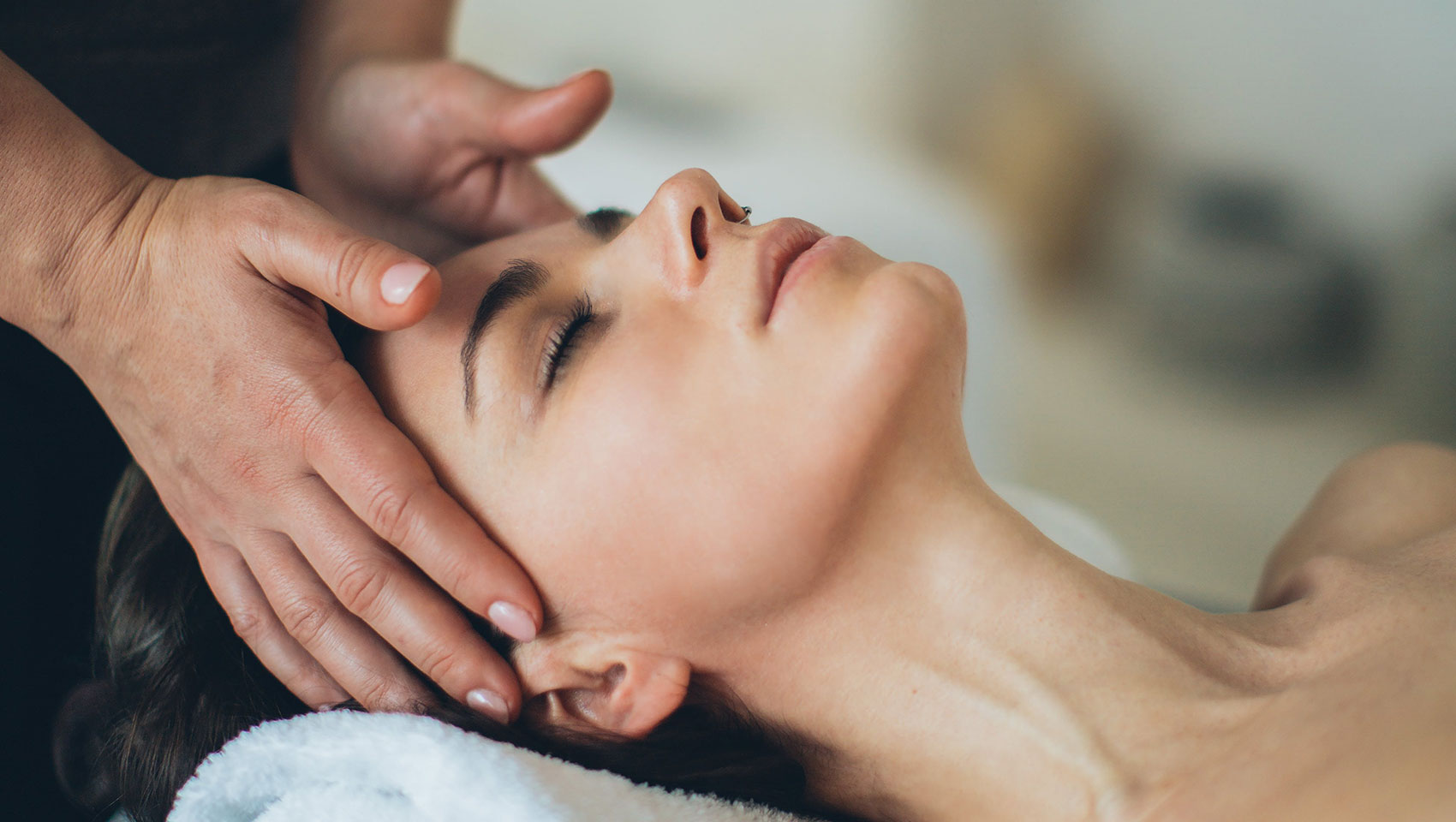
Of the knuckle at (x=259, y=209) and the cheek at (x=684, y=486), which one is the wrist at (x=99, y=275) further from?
the cheek at (x=684, y=486)

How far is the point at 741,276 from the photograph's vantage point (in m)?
0.81

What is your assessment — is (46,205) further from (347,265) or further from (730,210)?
(730,210)

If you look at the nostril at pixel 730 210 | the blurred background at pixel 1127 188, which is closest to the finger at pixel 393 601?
the nostril at pixel 730 210

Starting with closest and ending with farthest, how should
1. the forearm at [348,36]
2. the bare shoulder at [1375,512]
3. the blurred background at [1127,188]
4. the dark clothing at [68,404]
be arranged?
1. the dark clothing at [68,404]
2. the bare shoulder at [1375,512]
3. the forearm at [348,36]
4. the blurred background at [1127,188]

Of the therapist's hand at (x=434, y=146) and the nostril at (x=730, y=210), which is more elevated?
the nostril at (x=730, y=210)

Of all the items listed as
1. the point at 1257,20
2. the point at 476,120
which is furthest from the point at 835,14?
the point at 476,120

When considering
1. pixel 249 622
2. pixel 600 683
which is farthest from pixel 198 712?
pixel 600 683

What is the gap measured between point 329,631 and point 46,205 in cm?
46

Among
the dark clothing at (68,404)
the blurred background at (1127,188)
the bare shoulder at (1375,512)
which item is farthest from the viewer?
the blurred background at (1127,188)

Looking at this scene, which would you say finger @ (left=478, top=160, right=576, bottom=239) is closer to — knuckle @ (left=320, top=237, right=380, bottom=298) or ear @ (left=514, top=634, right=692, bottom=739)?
knuckle @ (left=320, top=237, right=380, bottom=298)

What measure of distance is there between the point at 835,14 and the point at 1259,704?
1.54m

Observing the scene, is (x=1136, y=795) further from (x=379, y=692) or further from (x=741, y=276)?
(x=379, y=692)

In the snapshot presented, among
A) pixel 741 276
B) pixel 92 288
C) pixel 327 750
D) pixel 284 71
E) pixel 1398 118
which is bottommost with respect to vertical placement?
pixel 327 750

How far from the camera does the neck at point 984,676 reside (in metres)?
0.83
